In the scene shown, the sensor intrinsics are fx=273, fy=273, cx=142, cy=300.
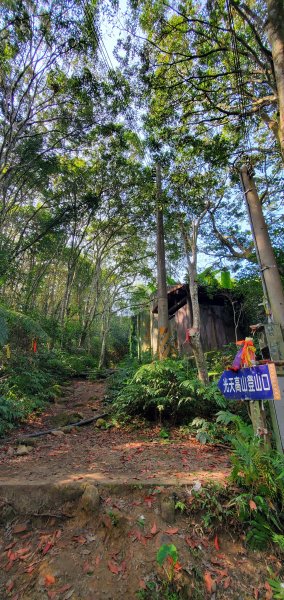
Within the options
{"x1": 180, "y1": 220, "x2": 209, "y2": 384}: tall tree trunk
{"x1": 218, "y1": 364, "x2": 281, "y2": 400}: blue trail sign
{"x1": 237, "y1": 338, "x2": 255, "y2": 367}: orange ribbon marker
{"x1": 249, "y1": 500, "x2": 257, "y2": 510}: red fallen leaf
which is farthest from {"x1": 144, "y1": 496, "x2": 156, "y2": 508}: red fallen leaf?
{"x1": 180, "y1": 220, "x2": 209, "y2": 384}: tall tree trunk

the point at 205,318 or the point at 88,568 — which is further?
the point at 205,318

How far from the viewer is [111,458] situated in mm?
4758

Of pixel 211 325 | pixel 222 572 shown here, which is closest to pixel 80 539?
pixel 222 572

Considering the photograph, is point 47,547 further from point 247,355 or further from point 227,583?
point 247,355

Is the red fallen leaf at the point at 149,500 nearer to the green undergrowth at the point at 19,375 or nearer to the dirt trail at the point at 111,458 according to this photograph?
the dirt trail at the point at 111,458

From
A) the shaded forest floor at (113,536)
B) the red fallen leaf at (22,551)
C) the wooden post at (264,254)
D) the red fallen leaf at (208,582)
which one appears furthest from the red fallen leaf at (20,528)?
the wooden post at (264,254)

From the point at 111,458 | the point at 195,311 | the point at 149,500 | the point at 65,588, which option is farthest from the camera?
the point at 195,311

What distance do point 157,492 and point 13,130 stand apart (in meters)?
11.4

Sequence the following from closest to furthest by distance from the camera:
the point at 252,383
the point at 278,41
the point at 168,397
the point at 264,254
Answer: the point at 252,383 → the point at 278,41 → the point at 264,254 → the point at 168,397

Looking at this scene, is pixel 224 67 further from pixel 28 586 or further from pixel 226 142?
pixel 28 586

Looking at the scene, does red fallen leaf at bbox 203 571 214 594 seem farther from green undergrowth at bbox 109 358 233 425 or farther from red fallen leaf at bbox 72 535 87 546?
green undergrowth at bbox 109 358 233 425

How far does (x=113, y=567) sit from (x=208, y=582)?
35.7 inches

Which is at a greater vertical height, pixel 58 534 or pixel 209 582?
pixel 58 534

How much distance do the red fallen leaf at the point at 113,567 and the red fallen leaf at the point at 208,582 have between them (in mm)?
825
